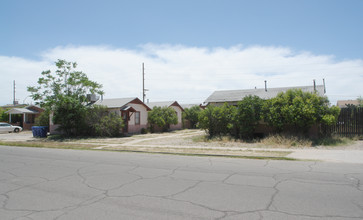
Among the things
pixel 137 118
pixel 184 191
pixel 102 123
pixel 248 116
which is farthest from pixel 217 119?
pixel 184 191

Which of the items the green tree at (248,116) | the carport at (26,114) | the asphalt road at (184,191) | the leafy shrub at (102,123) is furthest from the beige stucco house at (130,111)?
the asphalt road at (184,191)

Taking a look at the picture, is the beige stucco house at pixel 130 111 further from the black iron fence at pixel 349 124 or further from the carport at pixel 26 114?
the black iron fence at pixel 349 124

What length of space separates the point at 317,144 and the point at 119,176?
11.3 m

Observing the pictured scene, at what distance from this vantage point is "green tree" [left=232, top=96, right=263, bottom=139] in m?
17.2

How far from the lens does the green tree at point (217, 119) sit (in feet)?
60.8

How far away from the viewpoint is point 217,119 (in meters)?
18.8

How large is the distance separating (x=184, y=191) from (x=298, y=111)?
11390mm

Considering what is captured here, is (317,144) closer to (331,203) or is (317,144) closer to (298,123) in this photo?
(298,123)

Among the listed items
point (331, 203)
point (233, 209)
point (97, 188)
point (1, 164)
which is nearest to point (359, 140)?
point (331, 203)

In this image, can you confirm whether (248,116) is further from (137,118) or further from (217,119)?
(137,118)

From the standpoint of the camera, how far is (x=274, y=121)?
16172 mm

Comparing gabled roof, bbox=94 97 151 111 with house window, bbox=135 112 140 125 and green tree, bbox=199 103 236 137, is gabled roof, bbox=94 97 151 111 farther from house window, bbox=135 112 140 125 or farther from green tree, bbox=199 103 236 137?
green tree, bbox=199 103 236 137

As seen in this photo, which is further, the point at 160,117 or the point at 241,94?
the point at 160,117

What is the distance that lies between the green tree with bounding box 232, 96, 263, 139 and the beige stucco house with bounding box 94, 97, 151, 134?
39.9 ft
